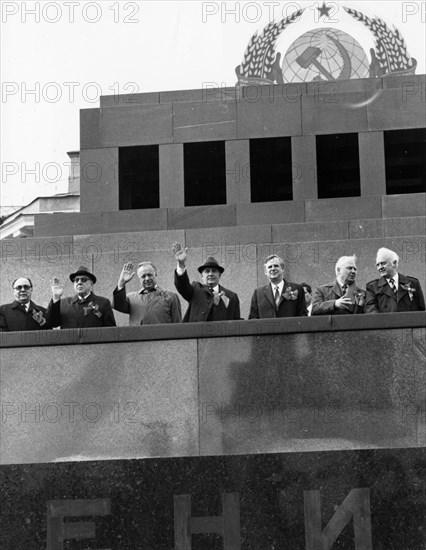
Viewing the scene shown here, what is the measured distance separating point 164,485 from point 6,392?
2.58 meters

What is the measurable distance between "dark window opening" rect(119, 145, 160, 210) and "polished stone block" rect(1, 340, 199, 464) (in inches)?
328

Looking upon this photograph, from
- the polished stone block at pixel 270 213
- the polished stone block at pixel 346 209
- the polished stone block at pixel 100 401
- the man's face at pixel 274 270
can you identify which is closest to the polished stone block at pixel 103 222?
the polished stone block at pixel 270 213

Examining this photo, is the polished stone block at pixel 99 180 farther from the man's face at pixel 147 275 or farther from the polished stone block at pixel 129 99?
the man's face at pixel 147 275

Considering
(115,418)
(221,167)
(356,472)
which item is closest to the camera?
(356,472)

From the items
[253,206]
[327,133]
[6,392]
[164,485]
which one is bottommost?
[164,485]

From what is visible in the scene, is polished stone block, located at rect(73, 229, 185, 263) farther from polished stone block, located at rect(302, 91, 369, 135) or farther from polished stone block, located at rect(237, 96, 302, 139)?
polished stone block, located at rect(302, 91, 369, 135)

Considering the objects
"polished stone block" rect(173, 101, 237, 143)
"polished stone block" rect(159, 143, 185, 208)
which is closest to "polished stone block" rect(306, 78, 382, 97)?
"polished stone block" rect(173, 101, 237, 143)

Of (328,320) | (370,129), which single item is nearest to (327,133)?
(370,129)

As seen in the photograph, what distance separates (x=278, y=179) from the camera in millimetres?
24375

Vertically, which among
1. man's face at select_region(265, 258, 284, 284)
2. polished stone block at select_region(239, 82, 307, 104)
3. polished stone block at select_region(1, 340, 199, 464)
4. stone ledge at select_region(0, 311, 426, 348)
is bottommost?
polished stone block at select_region(1, 340, 199, 464)

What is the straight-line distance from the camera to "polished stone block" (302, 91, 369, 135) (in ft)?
78.7

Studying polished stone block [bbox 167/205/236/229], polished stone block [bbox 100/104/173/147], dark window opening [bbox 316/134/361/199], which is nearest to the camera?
polished stone block [bbox 167/205/236/229]

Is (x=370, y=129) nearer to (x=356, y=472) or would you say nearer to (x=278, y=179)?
(x=278, y=179)

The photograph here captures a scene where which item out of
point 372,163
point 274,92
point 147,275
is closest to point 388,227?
point 372,163
